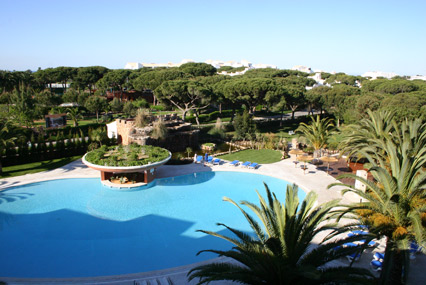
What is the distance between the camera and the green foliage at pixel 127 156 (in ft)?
64.2

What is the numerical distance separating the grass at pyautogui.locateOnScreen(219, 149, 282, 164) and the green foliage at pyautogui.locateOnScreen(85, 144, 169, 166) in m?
7.07

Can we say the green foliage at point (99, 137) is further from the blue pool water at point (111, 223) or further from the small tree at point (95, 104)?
the small tree at point (95, 104)

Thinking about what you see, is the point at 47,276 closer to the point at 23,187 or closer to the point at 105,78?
the point at 23,187

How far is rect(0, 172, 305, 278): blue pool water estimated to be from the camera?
12.1 meters

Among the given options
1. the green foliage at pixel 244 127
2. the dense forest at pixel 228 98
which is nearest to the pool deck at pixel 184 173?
the green foliage at pixel 244 127

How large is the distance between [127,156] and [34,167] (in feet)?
25.7

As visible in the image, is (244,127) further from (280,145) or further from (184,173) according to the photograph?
(184,173)

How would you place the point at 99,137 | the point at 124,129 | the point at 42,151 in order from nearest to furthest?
the point at 42,151 < the point at 99,137 < the point at 124,129

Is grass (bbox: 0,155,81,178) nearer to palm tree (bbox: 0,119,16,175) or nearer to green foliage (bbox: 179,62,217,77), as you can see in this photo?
palm tree (bbox: 0,119,16,175)

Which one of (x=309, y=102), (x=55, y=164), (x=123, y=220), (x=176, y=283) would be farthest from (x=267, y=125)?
(x=176, y=283)

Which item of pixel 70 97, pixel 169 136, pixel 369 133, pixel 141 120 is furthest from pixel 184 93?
pixel 369 133

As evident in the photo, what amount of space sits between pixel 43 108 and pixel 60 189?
26270 mm

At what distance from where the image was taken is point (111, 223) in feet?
50.1

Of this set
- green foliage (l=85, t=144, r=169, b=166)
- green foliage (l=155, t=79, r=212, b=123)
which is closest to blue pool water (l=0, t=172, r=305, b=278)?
green foliage (l=85, t=144, r=169, b=166)
